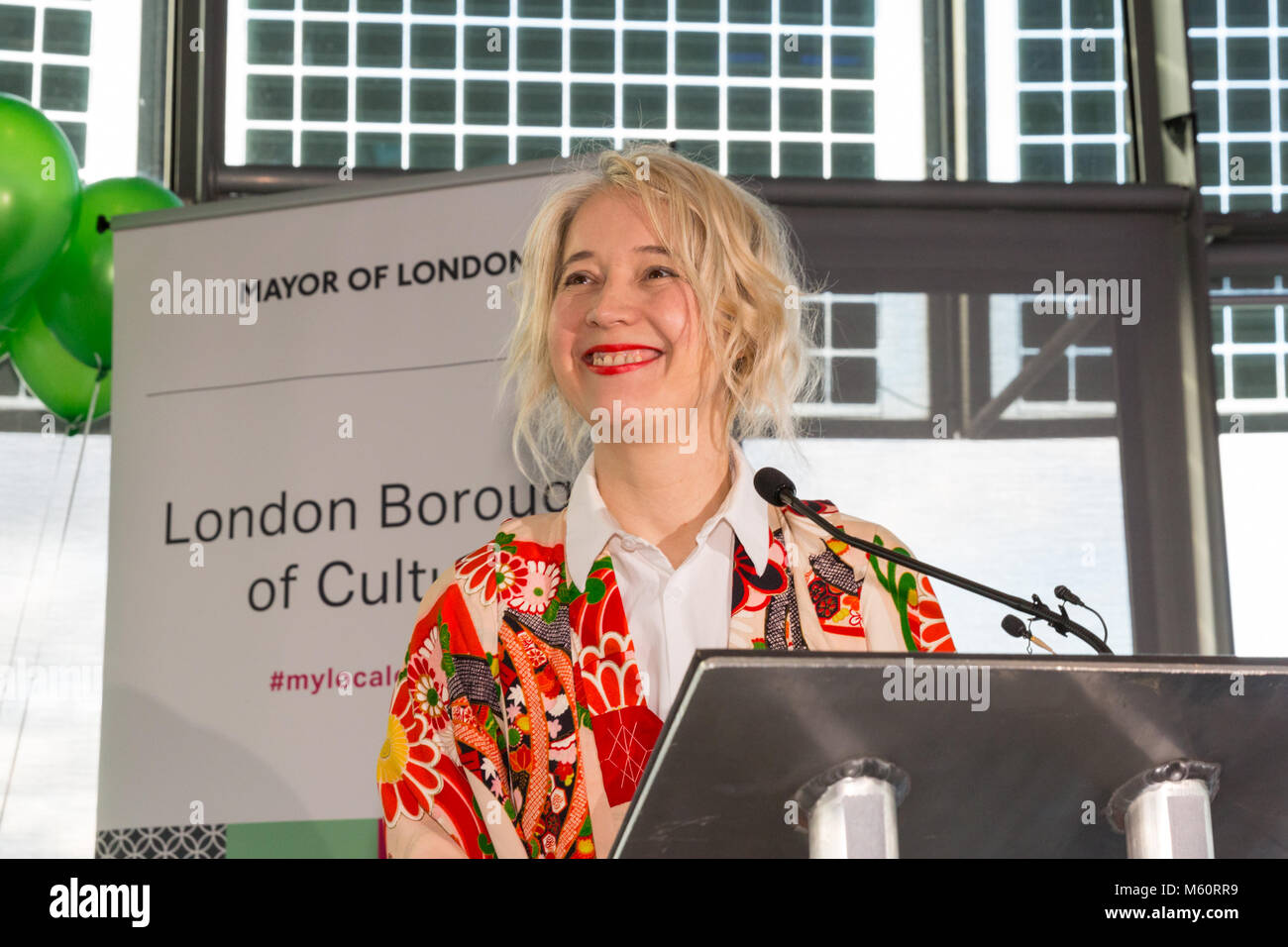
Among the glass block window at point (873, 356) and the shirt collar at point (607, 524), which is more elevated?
the glass block window at point (873, 356)

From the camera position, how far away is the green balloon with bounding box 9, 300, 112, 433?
11.0 feet

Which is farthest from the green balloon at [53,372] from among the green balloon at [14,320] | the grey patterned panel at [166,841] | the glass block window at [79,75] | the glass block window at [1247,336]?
the glass block window at [1247,336]

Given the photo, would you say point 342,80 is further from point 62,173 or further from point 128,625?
point 128,625

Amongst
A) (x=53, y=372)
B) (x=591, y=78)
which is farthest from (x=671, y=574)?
(x=591, y=78)

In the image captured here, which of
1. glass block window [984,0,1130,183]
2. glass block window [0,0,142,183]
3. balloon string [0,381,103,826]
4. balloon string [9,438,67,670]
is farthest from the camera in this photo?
glass block window [984,0,1130,183]

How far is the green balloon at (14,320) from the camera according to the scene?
319 centimetres

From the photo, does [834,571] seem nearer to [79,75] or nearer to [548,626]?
[548,626]

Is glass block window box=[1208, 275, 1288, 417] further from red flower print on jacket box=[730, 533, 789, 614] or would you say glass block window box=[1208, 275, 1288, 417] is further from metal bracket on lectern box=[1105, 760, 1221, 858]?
metal bracket on lectern box=[1105, 760, 1221, 858]

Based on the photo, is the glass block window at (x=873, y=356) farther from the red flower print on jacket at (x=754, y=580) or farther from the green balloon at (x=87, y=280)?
the red flower print on jacket at (x=754, y=580)

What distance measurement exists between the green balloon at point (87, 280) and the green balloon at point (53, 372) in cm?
7

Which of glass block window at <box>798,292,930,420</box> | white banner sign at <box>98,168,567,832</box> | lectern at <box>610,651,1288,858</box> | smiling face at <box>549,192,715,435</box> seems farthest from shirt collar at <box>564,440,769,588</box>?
glass block window at <box>798,292,930,420</box>

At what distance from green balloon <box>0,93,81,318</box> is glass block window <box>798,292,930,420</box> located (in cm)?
202

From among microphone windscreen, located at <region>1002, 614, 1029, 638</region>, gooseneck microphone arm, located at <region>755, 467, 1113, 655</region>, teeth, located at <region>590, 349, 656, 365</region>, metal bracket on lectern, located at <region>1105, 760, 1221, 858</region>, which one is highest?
teeth, located at <region>590, 349, 656, 365</region>

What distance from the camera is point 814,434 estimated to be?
402 cm
